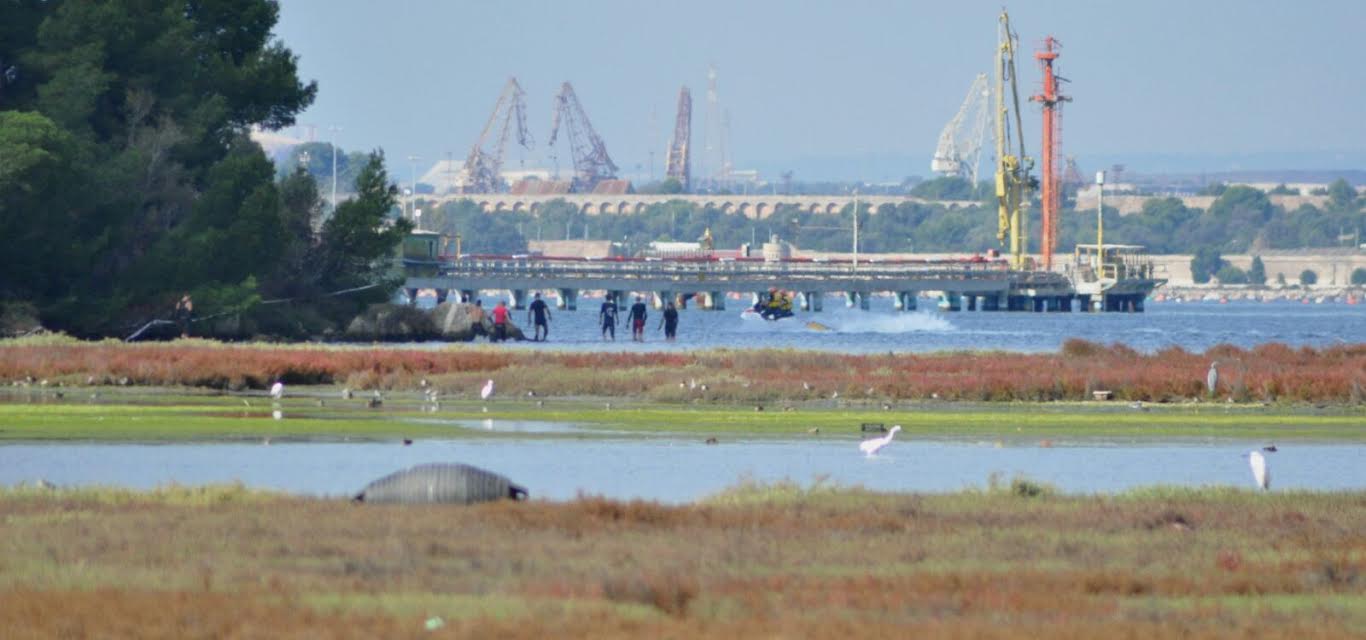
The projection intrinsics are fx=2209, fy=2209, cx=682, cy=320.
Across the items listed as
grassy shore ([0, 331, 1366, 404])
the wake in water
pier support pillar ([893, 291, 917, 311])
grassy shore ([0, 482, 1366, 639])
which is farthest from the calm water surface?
pier support pillar ([893, 291, 917, 311])

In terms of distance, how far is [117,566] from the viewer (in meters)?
17.1

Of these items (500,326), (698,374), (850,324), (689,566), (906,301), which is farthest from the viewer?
(906,301)

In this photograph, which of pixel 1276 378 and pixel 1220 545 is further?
pixel 1276 378

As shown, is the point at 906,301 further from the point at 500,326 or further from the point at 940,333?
the point at 500,326

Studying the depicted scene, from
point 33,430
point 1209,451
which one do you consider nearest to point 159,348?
point 33,430

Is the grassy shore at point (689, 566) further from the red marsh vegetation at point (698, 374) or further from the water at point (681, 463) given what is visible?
the red marsh vegetation at point (698, 374)

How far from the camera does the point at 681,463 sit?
30266 mm

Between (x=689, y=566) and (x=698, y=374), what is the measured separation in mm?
30434

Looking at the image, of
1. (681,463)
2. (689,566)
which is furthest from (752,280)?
(689,566)

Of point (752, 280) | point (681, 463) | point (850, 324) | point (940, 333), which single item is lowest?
point (681, 463)

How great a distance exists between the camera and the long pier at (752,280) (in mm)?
126688

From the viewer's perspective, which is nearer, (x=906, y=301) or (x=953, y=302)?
(x=906, y=301)

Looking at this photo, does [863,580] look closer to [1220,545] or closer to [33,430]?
[1220,545]

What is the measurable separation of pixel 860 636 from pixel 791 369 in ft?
122
